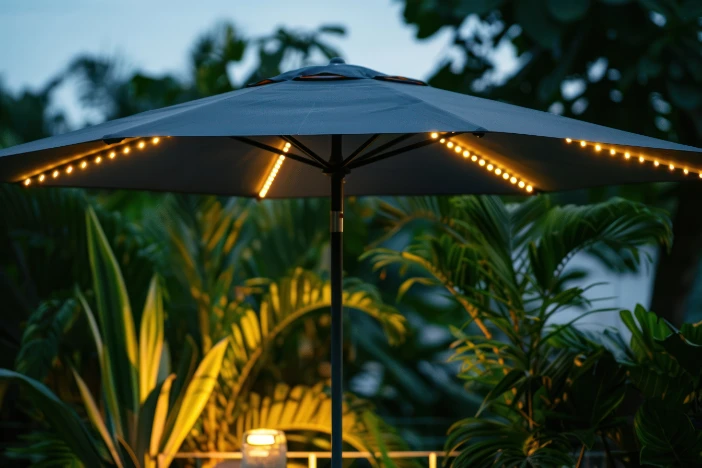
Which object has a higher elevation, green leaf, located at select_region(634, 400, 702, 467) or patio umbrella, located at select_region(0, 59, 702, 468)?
patio umbrella, located at select_region(0, 59, 702, 468)

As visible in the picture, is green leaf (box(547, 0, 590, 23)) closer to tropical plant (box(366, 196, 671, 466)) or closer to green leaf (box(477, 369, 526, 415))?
tropical plant (box(366, 196, 671, 466))

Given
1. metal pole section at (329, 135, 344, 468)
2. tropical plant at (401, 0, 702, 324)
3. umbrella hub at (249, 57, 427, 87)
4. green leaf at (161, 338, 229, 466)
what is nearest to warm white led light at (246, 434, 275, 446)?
metal pole section at (329, 135, 344, 468)

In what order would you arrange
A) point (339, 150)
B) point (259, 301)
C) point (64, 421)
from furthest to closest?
1. point (259, 301)
2. point (64, 421)
3. point (339, 150)

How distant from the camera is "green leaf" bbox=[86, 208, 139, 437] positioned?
135 inches

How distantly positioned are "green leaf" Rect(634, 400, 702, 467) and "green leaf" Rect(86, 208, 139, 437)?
2.27 metres

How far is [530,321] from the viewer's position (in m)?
3.40

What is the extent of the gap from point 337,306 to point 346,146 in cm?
88

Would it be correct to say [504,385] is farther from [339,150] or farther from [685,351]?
[339,150]

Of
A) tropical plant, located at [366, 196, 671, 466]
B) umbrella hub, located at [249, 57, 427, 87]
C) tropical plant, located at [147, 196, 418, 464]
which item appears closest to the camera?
umbrella hub, located at [249, 57, 427, 87]

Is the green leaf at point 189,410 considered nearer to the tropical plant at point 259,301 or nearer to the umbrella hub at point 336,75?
the tropical plant at point 259,301

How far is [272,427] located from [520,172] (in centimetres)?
216

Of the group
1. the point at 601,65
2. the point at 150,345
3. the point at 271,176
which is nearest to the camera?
the point at 271,176

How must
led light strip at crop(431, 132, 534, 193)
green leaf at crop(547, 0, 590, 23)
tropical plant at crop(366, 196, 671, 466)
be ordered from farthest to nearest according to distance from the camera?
green leaf at crop(547, 0, 590, 23) → led light strip at crop(431, 132, 534, 193) → tropical plant at crop(366, 196, 671, 466)

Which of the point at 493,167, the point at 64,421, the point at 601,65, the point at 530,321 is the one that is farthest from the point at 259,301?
the point at 601,65
